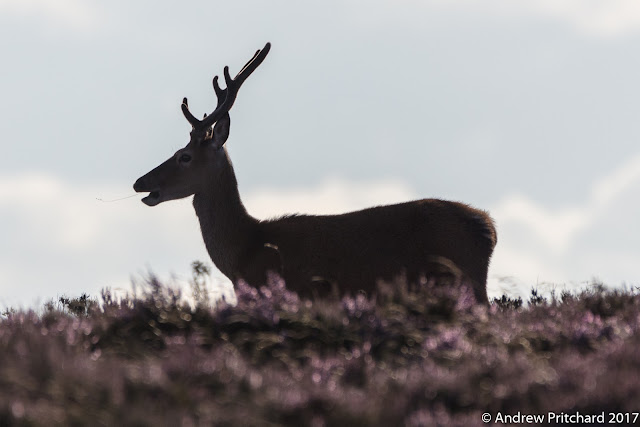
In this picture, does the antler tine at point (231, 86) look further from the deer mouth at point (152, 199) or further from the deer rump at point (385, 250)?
the deer rump at point (385, 250)

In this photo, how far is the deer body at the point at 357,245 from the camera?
9.99 m

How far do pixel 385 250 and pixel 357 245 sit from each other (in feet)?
1.06

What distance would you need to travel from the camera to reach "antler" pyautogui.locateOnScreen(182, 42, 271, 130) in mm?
11672

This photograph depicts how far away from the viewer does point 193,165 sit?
1147 centimetres

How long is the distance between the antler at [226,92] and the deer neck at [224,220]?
21.3 inches

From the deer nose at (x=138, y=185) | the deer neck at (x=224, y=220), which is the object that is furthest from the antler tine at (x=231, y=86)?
the deer nose at (x=138, y=185)

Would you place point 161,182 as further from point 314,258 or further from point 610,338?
point 610,338

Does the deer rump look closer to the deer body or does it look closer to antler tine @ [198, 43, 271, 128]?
the deer body

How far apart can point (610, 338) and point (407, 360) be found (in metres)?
1.94

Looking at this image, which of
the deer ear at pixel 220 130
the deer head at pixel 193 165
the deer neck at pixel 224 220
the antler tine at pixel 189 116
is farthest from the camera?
the antler tine at pixel 189 116

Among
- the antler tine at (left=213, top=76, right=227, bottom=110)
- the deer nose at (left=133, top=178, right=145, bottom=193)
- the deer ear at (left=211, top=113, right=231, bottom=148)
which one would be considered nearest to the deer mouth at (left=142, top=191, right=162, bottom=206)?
the deer nose at (left=133, top=178, right=145, bottom=193)

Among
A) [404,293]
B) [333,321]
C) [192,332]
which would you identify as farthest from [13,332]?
[404,293]

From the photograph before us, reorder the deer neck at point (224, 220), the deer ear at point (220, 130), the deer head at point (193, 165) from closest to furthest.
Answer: the deer neck at point (224, 220) < the deer head at point (193, 165) < the deer ear at point (220, 130)

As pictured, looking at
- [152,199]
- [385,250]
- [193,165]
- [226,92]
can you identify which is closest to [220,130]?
[193,165]
